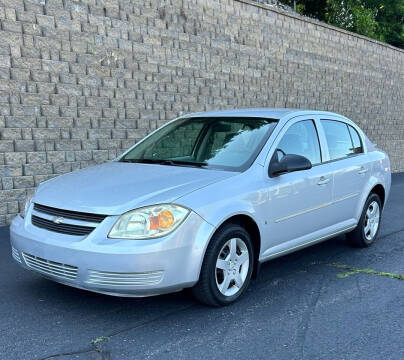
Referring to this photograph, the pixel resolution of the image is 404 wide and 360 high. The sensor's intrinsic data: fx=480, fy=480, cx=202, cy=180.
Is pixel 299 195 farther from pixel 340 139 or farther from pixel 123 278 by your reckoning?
pixel 123 278

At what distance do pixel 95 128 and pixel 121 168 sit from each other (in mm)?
3642

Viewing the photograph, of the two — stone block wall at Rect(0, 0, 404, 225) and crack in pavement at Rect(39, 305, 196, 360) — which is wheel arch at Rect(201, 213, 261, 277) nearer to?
crack in pavement at Rect(39, 305, 196, 360)

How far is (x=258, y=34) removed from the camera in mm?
11328

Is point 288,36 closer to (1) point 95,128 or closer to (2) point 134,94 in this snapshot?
(2) point 134,94

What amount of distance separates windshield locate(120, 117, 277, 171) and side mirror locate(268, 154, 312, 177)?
0.62ft

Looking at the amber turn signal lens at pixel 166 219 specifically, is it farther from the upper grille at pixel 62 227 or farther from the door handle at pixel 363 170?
the door handle at pixel 363 170

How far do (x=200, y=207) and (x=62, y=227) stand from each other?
3.45 feet

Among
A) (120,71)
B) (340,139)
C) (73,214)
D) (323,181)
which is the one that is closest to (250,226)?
(323,181)

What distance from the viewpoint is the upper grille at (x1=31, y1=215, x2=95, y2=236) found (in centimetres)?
352

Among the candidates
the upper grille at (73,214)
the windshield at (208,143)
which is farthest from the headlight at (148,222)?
the windshield at (208,143)

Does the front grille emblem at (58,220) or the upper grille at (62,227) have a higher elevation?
the front grille emblem at (58,220)

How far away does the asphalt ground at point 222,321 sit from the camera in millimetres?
3242

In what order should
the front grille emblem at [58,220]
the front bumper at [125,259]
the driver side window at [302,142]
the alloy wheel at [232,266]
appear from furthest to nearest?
the driver side window at [302,142] < the alloy wheel at [232,266] < the front grille emblem at [58,220] < the front bumper at [125,259]

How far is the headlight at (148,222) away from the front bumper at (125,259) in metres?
0.04
